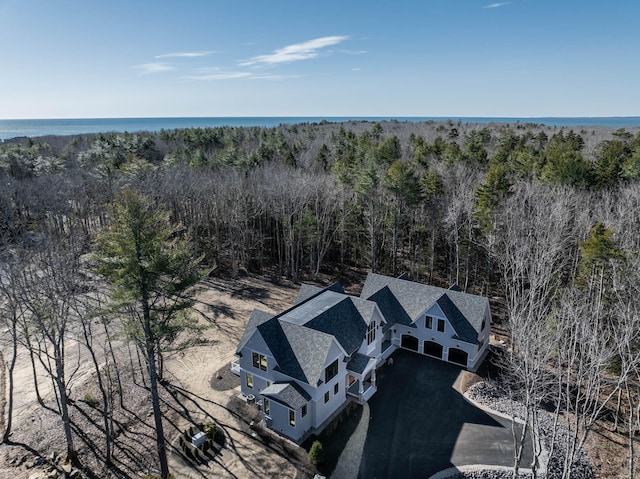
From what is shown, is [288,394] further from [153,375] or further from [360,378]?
[153,375]

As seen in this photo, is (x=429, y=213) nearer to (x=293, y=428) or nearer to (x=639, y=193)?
(x=639, y=193)

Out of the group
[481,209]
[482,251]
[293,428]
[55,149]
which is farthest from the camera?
[55,149]

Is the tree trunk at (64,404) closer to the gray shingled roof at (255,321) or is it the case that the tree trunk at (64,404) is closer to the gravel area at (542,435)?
the gray shingled roof at (255,321)

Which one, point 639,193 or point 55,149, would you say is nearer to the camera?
point 639,193

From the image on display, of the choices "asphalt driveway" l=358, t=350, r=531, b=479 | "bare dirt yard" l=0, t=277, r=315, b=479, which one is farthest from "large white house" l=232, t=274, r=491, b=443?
"asphalt driveway" l=358, t=350, r=531, b=479

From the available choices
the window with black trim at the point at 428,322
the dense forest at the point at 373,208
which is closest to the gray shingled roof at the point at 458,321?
the window with black trim at the point at 428,322

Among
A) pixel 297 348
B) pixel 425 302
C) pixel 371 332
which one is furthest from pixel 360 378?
pixel 425 302

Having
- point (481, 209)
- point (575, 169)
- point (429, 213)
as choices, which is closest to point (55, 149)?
point (429, 213)
